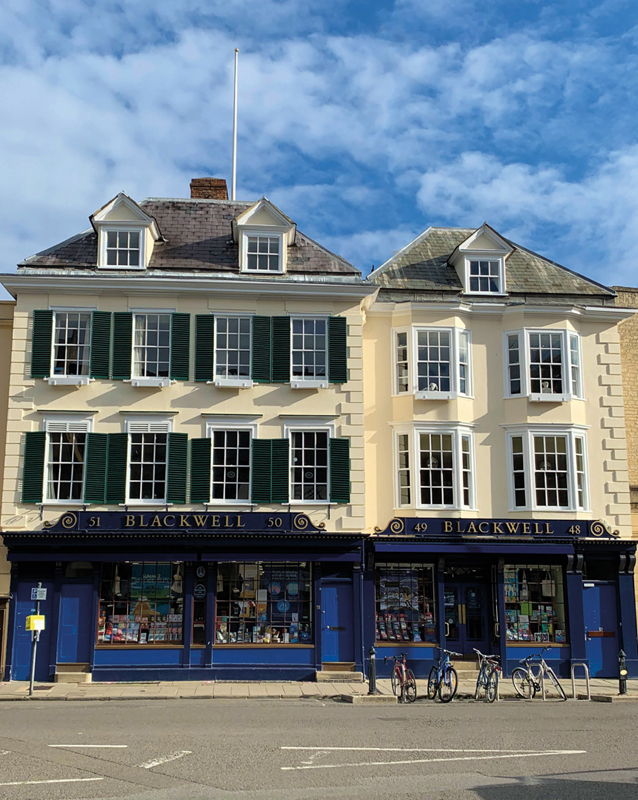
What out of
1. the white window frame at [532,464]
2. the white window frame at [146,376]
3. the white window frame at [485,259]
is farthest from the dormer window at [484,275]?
the white window frame at [146,376]

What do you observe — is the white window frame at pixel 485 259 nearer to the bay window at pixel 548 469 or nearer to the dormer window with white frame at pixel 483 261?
the dormer window with white frame at pixel 483 261

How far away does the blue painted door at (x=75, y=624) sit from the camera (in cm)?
2058

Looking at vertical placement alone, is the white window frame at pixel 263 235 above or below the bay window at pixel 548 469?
above

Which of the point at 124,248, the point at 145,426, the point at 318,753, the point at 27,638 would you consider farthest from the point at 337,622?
the point at 124,248

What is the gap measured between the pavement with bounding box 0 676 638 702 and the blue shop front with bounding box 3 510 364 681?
50cm

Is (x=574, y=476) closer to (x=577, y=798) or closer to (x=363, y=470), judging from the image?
(x=363, y=470)

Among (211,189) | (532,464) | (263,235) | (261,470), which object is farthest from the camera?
(211,189)

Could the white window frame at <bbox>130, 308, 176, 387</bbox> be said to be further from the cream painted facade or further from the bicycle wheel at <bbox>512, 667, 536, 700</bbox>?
the bicycle wheel at <bbox>512, 667, 536, 700</bbox>

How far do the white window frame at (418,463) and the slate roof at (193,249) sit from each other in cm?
461

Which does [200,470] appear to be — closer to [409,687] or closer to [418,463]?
[418,463]

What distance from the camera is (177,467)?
21344mm

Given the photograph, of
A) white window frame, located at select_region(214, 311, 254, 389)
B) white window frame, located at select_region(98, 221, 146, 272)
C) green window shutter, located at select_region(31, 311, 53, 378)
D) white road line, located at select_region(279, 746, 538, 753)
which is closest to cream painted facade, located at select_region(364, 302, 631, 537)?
white window frame, located at select_region(214, 311, 254, 389)

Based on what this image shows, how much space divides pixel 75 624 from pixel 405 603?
8.59 m

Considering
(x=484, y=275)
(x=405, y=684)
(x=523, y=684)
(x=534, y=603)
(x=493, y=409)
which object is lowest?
(x=523, y=684)
